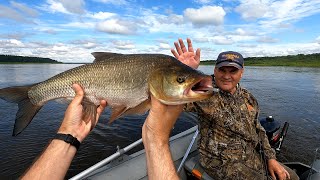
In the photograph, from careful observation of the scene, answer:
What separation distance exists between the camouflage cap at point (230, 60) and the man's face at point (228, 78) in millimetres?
96

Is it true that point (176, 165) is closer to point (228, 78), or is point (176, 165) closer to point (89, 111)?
point (228, 78)

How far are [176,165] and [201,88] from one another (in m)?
3.16

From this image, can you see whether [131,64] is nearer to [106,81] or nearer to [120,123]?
[106,81]

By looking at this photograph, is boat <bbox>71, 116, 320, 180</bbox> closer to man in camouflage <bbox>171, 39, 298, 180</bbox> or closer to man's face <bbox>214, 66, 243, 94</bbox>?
man in camouflage <bbox>171, 39, 298, 180</bbox>

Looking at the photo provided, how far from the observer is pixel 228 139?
468cm

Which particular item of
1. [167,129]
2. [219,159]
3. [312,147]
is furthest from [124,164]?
[312,147]

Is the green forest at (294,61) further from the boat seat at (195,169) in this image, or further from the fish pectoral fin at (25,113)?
the fish pectoral fin at (25,113)

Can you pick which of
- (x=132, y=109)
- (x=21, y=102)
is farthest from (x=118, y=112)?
(x=21, y=102)

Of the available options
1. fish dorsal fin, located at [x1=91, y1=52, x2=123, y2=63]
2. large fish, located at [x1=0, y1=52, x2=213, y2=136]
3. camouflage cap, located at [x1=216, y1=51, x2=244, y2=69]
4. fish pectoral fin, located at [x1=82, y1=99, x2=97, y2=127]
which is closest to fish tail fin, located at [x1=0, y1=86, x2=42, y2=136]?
large fish, located at [x1=0, y1=52, x2=213, y2=136]

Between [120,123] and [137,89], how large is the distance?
10.3 m

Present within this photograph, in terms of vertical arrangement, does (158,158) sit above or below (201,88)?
below

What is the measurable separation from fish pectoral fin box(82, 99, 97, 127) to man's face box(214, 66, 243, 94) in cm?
265

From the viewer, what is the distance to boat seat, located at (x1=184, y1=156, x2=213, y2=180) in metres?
4.73

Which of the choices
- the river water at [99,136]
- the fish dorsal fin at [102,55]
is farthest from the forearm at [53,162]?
the river water at [99,136]
